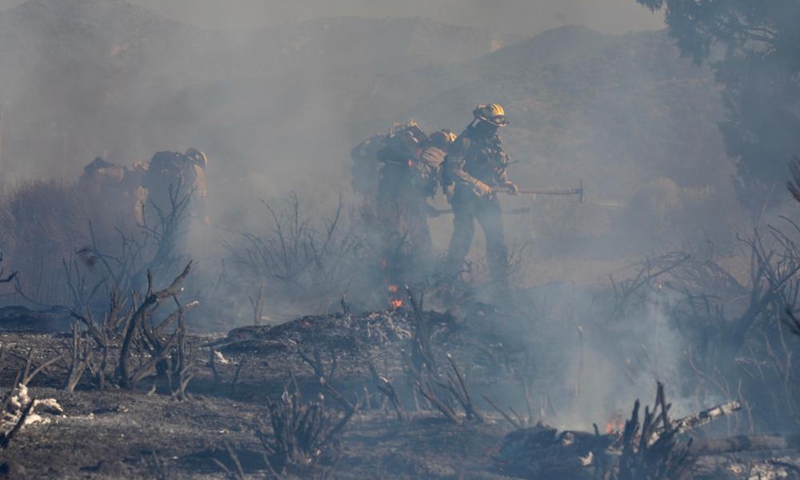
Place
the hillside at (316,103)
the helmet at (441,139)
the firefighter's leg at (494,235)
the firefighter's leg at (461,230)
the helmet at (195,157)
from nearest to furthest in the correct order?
the firefighter's leg at (494,235)
the firefighter's leg at (461,230)
the helmet at (441,139)
the helmet at (195,157)
the hillside at (316,103)

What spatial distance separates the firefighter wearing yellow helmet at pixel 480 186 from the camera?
38.5ft

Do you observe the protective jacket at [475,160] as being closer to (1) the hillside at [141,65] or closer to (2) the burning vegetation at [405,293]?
(2) the burning vegetation at [405,293]

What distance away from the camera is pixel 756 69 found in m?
13.1

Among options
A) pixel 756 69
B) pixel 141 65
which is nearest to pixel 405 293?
→ pixel 756 69

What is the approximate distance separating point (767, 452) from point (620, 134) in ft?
61.4

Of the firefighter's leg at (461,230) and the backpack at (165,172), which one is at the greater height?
the backpack at (165,172)

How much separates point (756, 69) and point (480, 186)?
5.39 meters

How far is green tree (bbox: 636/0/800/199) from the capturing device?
12.5 metres

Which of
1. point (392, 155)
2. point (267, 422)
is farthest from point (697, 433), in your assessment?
point (392, 155)

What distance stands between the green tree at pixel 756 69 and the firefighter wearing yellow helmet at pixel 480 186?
14.0 feet

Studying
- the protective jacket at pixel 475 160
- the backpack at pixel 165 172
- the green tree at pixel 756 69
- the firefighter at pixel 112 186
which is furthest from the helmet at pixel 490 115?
the firefighter at pixel 112 186

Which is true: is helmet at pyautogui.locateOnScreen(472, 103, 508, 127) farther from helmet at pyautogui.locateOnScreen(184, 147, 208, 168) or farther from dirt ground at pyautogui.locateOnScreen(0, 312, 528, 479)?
helmet at pyautogui.locateOnScreen(184, 147, 208, 168)

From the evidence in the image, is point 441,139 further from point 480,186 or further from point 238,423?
point 238,423

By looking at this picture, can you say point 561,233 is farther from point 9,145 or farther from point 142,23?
point 142,23
